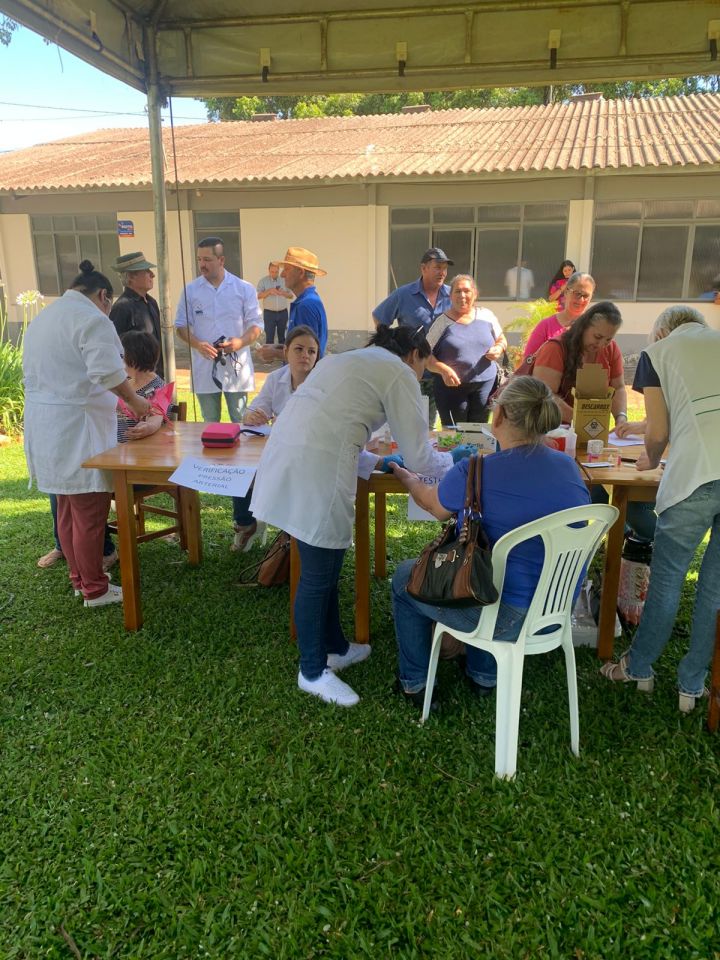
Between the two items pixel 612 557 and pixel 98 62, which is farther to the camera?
pixel 98 62

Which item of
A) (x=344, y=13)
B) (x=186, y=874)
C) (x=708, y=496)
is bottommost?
(x=186, y=874)

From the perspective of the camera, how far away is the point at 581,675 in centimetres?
299

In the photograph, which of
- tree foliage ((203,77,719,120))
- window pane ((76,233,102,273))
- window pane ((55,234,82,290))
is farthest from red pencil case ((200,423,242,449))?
tree foliage ((203,77,719,120))

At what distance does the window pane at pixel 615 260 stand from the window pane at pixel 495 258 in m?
1.25

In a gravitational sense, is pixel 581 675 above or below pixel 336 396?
below

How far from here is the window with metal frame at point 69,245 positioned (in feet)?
42.4

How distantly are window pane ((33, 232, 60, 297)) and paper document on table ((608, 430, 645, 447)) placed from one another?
40.7 ft

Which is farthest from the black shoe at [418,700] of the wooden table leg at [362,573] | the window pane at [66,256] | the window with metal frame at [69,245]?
the window pane at [66,256]

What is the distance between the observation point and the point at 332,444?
253 cm

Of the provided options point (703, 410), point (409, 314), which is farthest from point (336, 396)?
point (409, 314)

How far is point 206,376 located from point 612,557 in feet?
10.4

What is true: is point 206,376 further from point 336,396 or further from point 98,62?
point 336,396

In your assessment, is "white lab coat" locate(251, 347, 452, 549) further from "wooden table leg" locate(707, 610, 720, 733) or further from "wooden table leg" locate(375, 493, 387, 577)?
"wooden table leg" locate(375, 493, 387, 577)

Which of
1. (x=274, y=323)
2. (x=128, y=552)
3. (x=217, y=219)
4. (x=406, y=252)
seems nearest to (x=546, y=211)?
(x=406, y=252)
